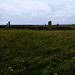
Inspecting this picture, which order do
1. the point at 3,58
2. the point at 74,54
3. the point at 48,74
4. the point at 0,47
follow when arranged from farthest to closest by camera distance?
the point at 0,47
the point at 74,54
the point at 3,58
the point at 48,74

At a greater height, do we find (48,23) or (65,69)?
(48,23)

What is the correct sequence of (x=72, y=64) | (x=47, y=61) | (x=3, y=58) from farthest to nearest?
(x=3, y=58) < (x=47, y=61) < (x=72, y=64)

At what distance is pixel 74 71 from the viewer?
10.9 ft

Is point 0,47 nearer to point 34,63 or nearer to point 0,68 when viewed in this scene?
point 0,68

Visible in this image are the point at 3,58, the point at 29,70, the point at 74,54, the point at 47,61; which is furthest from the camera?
the point at 74,54

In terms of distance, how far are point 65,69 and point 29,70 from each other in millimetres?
1497

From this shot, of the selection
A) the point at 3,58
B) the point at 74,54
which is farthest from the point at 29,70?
A: the point at 74,54

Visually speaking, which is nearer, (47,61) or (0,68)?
(0,68)

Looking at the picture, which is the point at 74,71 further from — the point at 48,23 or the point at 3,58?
the point at 48,23

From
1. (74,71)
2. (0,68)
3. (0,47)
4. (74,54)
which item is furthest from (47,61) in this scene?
(0,47)

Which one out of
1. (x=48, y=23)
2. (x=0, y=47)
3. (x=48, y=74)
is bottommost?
(x=48, y=74)

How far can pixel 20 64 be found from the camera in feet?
A: 12.6

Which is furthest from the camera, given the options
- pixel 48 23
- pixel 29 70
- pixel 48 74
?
pixel 48 23

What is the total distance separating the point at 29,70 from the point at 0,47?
133 inches
